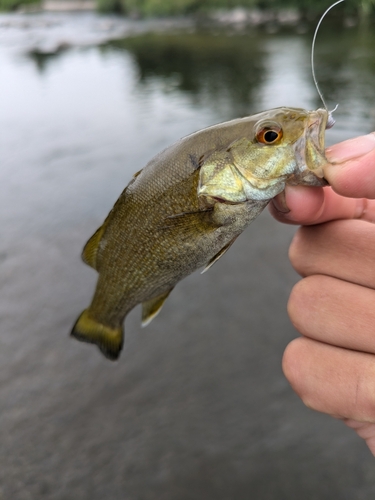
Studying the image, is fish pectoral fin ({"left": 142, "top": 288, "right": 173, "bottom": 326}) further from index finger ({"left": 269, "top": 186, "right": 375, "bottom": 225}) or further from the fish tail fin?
index finger ({"left": 269, "top": 186, "right": 375, "bottom": 225})

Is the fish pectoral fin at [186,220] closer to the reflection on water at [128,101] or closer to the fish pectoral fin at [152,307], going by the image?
the fish pectoral fin at [152,307]

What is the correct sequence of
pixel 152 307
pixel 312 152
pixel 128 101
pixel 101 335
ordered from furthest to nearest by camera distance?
pixel 128 101
pixel 101 335
pixel 152 307
pixel 312 152

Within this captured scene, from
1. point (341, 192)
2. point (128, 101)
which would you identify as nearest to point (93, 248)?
point (341, 192)

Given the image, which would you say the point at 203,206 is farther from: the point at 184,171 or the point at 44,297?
the point at 44,297

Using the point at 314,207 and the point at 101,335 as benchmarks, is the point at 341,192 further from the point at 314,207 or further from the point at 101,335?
the point at 101,335

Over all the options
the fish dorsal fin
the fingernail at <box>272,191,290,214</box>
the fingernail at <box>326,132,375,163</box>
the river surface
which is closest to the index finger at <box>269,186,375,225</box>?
the fingernail at <box>272,191,290,214</box>

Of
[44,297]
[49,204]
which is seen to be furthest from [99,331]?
[49,204]
